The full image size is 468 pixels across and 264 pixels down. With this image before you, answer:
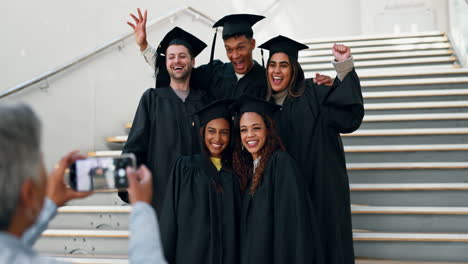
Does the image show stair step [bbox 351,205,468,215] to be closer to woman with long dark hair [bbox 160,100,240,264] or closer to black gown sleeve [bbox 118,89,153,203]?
woman with long dark hair [bbox 160,100,240,264]

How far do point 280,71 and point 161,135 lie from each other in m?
0.85

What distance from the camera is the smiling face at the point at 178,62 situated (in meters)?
3.14

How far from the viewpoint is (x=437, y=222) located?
353 cm

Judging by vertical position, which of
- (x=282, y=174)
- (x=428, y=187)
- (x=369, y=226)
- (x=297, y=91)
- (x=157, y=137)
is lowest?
(x=369, y=226)

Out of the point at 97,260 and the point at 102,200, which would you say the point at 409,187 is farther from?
the point at 102,200

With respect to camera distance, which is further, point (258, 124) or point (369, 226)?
point (369, 226)

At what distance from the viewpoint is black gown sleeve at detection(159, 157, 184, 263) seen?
2615mm

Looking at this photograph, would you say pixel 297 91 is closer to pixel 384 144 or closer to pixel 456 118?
pixel 384 144

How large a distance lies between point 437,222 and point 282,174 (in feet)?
5.32

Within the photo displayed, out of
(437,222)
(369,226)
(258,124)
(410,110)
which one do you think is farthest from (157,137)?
(410,110)

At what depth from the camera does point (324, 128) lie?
2.96m

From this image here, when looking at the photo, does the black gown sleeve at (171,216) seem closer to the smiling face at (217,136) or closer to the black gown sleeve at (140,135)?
the smiling face at (217,136)

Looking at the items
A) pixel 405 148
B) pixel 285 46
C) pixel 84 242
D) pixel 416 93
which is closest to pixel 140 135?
pixel 285 46

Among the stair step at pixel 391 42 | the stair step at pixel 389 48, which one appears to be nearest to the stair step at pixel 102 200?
the stair step at pixel 389 48
